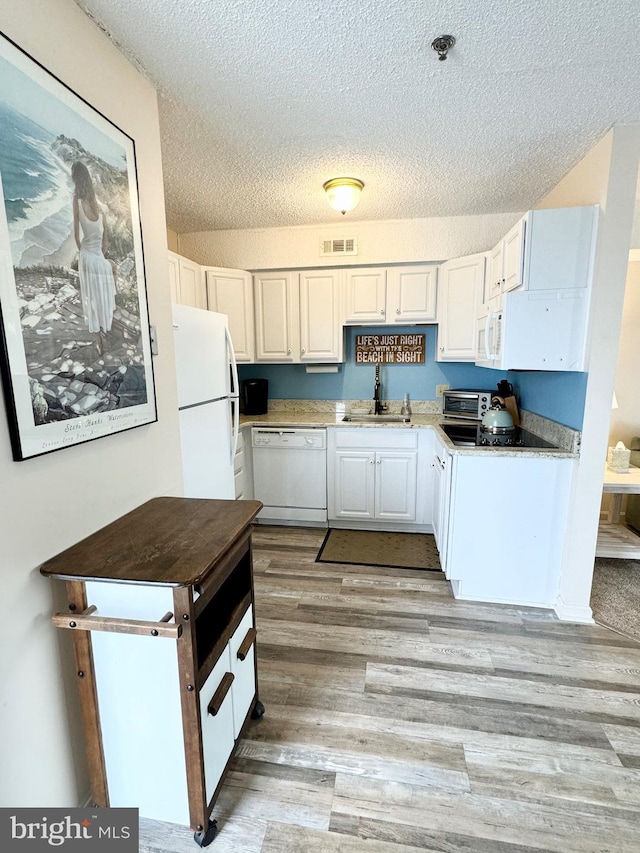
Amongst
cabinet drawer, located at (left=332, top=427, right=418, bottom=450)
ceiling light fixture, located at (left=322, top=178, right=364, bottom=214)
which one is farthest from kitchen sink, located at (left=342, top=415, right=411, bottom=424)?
ceiling light fixture, located at (left=322, top=178, right=364, bottom=214)

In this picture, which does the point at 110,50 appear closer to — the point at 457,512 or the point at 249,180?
the point at 249,180

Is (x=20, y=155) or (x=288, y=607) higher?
(x=20, y=155)

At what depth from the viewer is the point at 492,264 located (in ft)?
9.09

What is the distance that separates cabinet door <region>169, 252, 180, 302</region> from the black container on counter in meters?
1.07

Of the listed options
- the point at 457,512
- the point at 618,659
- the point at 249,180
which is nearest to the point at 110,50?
the point at 249,180

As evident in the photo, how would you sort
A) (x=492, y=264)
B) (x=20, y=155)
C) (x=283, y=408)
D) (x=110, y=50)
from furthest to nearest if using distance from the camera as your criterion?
(x=283, y=408) → (x=492, y=264) → (x=110, y=50) → (x=20, y=155)

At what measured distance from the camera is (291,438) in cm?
341

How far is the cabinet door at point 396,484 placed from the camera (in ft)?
10.7

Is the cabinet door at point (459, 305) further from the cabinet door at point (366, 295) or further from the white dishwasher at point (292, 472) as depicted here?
the white dishwasher at point (292, 472)

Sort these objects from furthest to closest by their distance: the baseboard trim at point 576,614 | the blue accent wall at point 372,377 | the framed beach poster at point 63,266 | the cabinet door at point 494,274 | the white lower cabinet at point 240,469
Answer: the blue accent wall at point 372,377 < the white lower cabinet at point 240,469 < the cabinet door at point 494,274 < the baseboard trim at point 576,614 < the framed beach poster at point 63,266

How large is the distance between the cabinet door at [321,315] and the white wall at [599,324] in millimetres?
1742

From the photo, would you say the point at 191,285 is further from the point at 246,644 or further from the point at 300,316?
the point at 246,644

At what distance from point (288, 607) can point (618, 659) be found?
170 cm

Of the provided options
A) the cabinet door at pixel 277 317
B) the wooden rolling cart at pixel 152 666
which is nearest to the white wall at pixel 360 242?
the cabinet door at pixel 277 317
